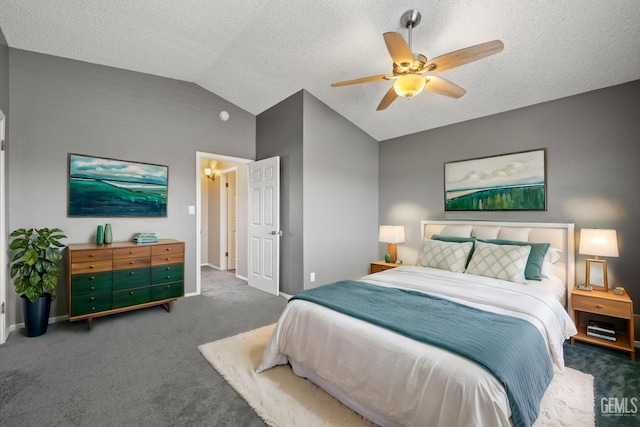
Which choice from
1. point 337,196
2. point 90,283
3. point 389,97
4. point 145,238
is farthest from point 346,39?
point 90,283

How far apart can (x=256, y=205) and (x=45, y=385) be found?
310 centimetres

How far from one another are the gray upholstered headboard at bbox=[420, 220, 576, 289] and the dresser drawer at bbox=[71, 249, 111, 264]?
4002mm

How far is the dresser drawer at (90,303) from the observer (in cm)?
294

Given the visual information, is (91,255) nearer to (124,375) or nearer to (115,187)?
(115,187)

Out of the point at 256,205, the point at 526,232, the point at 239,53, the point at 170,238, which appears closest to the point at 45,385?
the point at 170,238

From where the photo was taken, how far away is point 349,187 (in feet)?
15.1

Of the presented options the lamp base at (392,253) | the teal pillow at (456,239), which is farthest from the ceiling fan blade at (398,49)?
the lamp base at (392,253)

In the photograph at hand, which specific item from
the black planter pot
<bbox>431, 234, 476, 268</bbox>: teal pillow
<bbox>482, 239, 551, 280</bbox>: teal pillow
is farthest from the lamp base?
the black planter pot

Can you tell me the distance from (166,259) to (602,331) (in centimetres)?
462

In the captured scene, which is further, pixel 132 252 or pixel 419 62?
pixel 132 252

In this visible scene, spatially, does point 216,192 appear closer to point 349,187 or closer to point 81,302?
point 349,187

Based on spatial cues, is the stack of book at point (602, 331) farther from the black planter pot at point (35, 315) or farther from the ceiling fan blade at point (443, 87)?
the black planter pot at point (35, 315)

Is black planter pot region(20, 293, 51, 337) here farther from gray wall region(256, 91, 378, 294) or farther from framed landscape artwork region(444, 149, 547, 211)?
Answer: framed landscape artwork region(444, 149, 547, 211)

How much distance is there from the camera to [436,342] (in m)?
1.49
